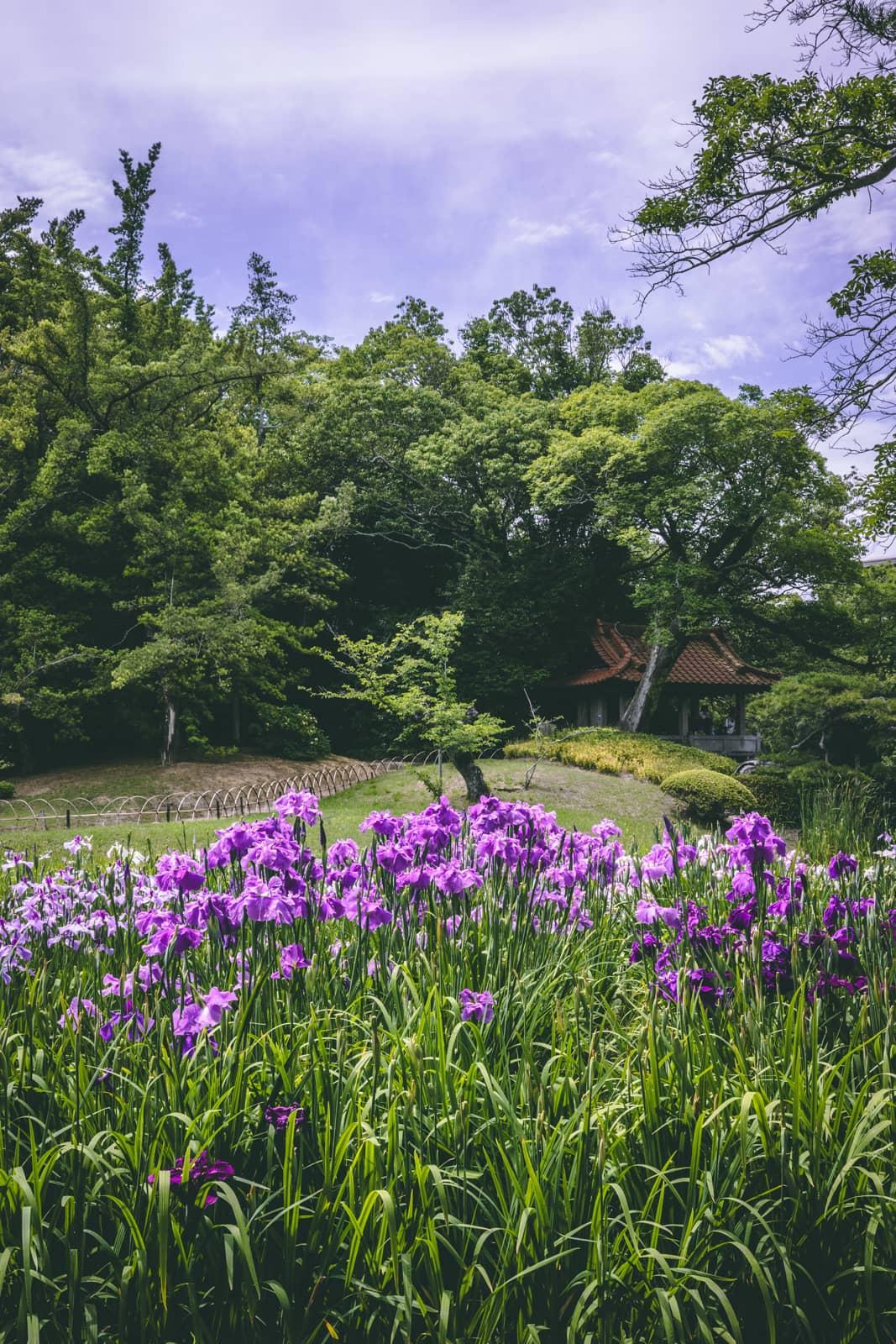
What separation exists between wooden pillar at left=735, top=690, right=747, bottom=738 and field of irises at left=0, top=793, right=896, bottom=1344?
25.3 m

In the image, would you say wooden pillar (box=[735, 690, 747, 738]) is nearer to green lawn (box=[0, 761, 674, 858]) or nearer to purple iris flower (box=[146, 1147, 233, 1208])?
green lawn (box=[0, 761, 674, 858])

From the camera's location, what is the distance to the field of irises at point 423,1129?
1.67 metres

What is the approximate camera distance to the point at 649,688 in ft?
75.4

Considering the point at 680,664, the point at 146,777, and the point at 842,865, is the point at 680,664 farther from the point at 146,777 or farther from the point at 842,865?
the point at 842,865

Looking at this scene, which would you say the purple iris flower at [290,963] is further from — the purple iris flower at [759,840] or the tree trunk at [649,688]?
the tree trunk at [649,688]

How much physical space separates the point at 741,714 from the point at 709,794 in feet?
46.6

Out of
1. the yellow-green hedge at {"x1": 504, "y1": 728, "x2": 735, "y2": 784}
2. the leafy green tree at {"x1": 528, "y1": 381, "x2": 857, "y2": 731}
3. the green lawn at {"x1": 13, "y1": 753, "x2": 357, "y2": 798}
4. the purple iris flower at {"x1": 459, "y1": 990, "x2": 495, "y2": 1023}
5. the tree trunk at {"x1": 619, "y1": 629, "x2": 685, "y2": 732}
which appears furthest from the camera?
the tree trunk at {"x1": 619, "y1": 629, "x2": 685, "y2": 732}

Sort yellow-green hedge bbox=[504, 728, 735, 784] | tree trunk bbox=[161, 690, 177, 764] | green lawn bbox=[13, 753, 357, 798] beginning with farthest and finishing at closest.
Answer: tree trunk bbox=[161, 690, 177, 764] < yellow-green hedge bbox=[504, 728, 735, 784] < green lawn bbox=[13, 753, 357, 798]

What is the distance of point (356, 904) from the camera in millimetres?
3006

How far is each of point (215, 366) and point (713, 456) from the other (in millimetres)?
11950

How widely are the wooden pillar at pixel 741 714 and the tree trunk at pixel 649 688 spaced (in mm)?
5174

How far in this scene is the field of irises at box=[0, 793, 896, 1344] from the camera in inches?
65.6

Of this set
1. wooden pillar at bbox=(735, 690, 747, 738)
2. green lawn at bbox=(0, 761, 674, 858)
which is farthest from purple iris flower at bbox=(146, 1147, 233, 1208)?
wooden pillar at bbox=(735, 690, 747, 738)

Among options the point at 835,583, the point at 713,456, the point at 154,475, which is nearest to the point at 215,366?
the point at 154,475
